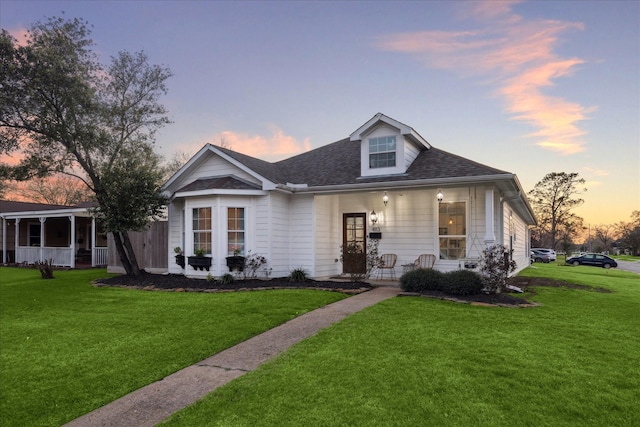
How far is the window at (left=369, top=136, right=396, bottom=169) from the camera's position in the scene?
12.0 metres

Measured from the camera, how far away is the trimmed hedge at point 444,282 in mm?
8969

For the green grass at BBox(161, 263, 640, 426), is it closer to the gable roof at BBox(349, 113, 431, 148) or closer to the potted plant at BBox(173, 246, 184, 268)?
the gable roof at BBox(349, 113, 431, 148)

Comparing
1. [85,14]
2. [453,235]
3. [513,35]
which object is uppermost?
[85,14]

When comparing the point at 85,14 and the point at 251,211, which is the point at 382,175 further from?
the point at 85,14

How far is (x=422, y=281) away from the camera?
31.0ft

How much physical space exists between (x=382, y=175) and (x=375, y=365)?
8168 mm

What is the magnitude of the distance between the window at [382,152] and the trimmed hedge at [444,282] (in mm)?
3853

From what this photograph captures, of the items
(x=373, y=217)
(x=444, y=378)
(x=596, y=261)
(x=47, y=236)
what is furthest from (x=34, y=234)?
(x=596, y=261)

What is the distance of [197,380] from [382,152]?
9.28m

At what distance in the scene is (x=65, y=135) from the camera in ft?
41.3

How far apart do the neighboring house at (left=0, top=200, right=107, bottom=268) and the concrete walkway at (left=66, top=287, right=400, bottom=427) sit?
55.5 feet

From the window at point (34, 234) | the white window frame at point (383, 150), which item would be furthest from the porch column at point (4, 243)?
the white window frame at point (383, 150)

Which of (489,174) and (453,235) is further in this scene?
(453,235)

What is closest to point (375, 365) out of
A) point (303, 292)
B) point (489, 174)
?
point (303, 292)
